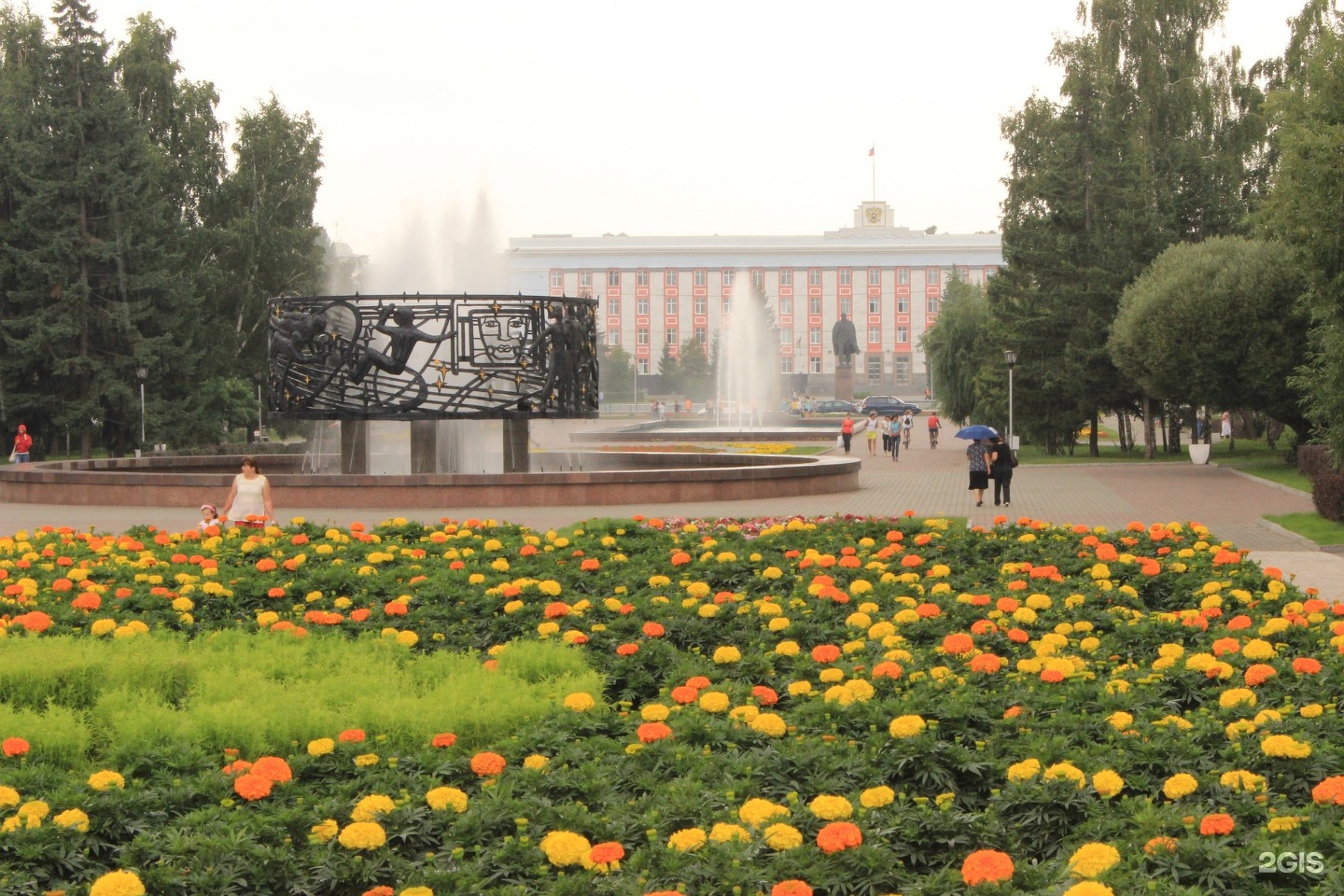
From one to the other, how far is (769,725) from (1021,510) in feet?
51.2

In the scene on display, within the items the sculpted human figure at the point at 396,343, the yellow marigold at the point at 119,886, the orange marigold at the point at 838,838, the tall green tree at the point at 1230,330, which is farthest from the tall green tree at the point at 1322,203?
the yellow marigold at the point at 119,886

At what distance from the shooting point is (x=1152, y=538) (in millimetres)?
9859

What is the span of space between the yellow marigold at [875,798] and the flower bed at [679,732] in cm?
2

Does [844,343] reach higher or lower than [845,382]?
higher

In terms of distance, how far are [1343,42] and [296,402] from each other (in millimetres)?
15005

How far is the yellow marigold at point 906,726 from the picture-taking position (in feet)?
15.9

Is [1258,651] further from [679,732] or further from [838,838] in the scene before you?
[838,838]

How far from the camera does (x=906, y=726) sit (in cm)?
489

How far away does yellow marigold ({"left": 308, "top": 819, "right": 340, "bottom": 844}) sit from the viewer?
4.21m

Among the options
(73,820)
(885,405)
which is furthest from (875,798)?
Result: (885,405)

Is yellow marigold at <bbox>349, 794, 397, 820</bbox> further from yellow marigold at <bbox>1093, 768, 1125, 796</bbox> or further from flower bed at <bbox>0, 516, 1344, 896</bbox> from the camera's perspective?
yellow marigold at <bbox>1093, 768, 1125, 796</bbox>

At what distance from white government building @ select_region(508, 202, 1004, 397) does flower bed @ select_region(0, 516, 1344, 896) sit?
324 feet

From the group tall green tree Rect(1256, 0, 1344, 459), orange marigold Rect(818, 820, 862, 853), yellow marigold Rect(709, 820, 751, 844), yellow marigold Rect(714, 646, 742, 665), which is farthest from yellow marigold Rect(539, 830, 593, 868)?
tall green tree Rect(1256, 0, 1344, 459)

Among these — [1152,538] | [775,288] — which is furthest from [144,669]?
[775,288]
